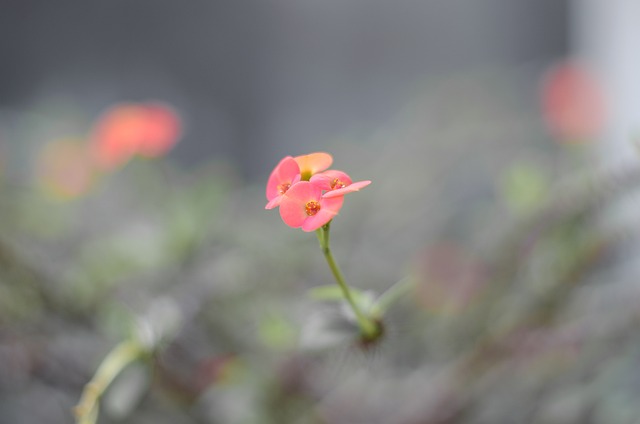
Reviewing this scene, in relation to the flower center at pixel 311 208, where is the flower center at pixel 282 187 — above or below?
above

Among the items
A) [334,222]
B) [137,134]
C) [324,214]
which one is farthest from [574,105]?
[324,214]

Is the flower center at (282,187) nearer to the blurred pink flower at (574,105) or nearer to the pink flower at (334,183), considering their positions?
the pink flower at (334,183)

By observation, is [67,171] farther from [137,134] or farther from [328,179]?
[328,179]

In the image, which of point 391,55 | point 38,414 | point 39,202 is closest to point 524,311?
point 38,414

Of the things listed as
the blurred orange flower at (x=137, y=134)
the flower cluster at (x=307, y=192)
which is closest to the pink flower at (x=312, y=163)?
the flower cluster at (x=307, y=192)

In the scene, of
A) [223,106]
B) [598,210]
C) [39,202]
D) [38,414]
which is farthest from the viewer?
[223,106]

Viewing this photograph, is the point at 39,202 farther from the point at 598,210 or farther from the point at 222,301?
the point at 598,210
